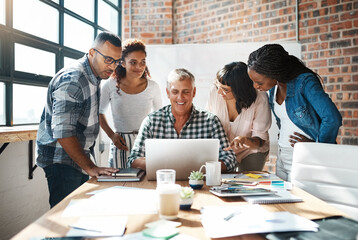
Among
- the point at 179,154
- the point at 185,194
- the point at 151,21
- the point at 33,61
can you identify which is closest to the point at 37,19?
the point at 33,61

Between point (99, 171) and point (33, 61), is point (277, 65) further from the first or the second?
point (33, 61)

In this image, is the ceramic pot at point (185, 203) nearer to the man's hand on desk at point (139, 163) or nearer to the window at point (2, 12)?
the man's hand on desk at point (139, 163)

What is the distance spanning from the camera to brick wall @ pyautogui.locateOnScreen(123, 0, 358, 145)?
3.44 meters

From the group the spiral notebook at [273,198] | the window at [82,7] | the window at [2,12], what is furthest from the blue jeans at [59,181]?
the window at [82,7]

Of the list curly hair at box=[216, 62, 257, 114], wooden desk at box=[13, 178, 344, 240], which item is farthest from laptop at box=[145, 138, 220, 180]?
curly hair at box=[216, 62, 257, 114]

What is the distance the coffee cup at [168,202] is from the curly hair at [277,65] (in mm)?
1186

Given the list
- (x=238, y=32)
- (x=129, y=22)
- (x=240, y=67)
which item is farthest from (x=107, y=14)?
(x=240, y=67)

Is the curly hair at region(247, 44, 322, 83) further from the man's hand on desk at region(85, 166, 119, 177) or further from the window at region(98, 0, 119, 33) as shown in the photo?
the window at region(98, 0, 119, 33)

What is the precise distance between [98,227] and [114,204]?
0.81ft

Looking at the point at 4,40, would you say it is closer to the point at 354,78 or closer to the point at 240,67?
the point at 240,67

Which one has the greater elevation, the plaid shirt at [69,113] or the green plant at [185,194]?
the plaid shirt at [69,113]

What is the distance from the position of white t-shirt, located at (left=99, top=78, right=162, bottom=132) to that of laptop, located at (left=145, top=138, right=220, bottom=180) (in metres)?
1.03

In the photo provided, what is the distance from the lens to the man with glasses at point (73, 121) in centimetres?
168

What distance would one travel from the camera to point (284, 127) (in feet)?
6.86
